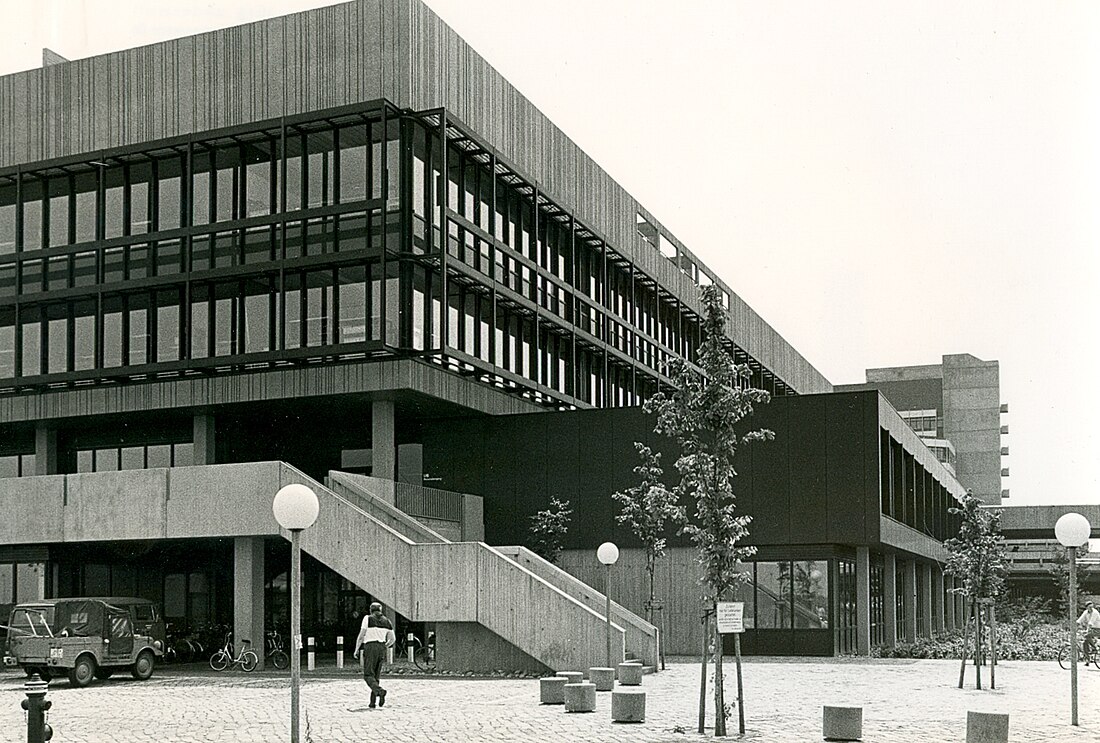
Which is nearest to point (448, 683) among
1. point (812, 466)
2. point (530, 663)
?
point (530, 663)

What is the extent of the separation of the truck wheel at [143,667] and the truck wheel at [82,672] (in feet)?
4.76

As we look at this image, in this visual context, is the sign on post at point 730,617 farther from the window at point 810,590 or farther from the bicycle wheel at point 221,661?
the window at point 810,590

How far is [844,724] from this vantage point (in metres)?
18.4

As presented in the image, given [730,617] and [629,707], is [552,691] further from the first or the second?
[730,617]

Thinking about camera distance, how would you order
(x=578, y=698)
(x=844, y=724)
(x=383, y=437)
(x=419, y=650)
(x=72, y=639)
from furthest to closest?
(x=383, y=437) → (x=419, y=650) → (x=72, y=639) → (x=578, y=698) → (x=844, y=724)

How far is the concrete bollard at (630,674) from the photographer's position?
26.3 metres

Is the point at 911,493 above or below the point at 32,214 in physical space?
below

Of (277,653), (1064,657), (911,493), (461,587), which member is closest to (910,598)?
(911,493)

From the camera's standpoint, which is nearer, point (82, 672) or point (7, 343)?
point (82, 672)

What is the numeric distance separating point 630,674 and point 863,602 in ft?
55.4

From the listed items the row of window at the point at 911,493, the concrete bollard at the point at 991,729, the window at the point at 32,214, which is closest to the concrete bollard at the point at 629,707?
the concrete bollard at the point at 991,729

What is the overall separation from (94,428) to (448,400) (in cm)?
1304

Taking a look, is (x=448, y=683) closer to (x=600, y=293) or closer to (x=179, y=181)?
(x=179, y=181)

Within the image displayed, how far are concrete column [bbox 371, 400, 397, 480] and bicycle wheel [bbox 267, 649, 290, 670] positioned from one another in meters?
5.85
